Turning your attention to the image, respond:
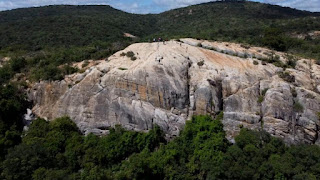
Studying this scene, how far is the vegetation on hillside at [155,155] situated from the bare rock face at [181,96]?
1.32 meters

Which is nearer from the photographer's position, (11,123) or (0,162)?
(0,162)

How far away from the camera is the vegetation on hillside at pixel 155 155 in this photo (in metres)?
22.2

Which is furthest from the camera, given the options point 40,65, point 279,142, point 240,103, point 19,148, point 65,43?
point 65,43

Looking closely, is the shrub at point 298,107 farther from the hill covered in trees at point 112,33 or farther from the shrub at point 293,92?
the hill covered in trees at point 112,33

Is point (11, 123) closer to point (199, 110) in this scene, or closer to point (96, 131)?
point (96, 131)

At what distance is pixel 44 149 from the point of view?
933 inches

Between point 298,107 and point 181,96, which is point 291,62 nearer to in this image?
point 298,107

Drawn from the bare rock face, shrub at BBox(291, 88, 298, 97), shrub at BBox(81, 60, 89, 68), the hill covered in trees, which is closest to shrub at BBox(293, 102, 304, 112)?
the bare rock face

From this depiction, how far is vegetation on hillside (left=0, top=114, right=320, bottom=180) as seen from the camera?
72.7 ft

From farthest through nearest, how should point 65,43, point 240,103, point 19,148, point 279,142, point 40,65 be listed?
point 65,43, point 40,65, point 240,103, point 279,142, point 19,148

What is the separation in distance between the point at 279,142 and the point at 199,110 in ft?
25.0

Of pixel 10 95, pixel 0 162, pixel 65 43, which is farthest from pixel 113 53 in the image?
pixel 65 43

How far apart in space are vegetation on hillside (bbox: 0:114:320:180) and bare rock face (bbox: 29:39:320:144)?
132cm

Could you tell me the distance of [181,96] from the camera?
2805cm
